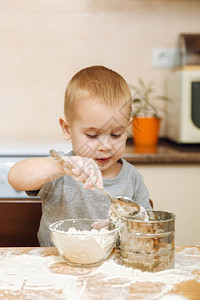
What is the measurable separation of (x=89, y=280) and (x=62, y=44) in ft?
5.75

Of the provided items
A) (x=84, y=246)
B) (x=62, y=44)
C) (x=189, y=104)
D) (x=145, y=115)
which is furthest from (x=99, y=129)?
(x=62, y=44)

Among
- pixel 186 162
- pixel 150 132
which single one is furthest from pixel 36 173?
pixel 150 132

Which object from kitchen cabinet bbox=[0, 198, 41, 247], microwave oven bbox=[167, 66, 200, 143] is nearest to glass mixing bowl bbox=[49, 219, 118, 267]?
kitchen cabinet bbox=[0, 198, 41, 247]

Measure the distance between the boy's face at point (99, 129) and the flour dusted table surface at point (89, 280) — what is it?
0.99 feet

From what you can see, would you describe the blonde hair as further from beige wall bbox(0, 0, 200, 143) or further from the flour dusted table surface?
beige wall bbox(0, 0, 200, 143)

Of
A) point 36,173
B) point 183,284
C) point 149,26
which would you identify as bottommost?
point 183,284

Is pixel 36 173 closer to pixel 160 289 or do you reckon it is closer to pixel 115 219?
pixel 115 219

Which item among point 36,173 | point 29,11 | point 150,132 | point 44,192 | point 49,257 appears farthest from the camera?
point 29,11

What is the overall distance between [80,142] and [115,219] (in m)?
0.28

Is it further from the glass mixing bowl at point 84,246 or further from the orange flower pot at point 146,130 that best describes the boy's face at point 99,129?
the orange flower pot at point 146,130

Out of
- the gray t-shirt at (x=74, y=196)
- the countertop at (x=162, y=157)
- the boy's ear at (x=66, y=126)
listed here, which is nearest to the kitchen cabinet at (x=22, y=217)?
the gray t-shirt at (x=74, y=196)

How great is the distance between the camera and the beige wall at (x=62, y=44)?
7.11 ft

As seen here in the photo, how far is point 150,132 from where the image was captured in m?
1.98

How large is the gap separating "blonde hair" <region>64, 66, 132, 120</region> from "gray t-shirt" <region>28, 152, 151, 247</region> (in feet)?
0.65
